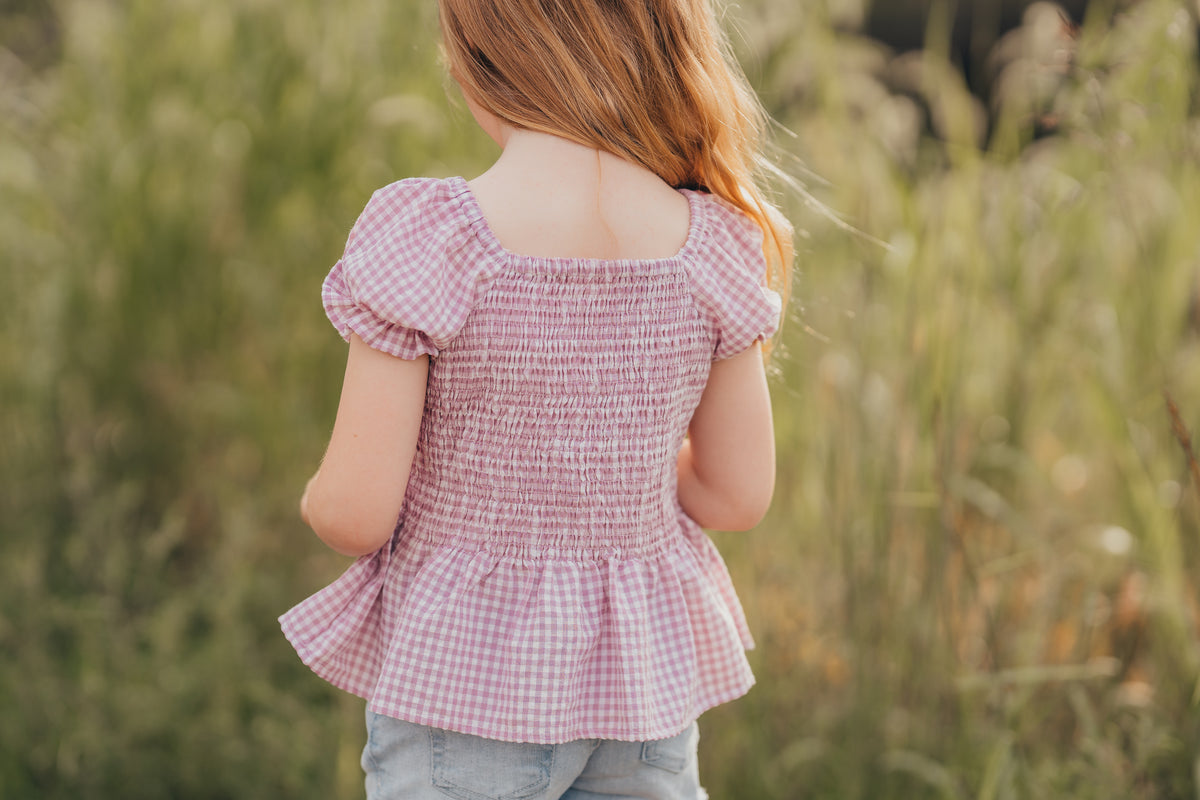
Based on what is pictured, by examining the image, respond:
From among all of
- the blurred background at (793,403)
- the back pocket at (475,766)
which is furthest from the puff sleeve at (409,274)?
the blurred background at (793,403)

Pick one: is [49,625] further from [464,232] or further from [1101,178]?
[1101,178]

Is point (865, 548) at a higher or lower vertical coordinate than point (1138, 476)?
lower

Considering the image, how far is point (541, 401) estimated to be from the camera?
3.30ft

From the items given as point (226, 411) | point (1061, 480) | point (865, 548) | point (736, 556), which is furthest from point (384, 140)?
point (1061, 480)

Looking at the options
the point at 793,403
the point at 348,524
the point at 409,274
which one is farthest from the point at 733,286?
the point at 793,403

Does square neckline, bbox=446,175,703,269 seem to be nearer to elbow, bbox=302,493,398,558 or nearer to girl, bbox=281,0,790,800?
girl, bbox=281,0,790,800

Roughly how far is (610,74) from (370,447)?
15.3 inches

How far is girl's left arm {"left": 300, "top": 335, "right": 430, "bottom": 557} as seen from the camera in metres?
0.95

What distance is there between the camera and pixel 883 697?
171 centimetres

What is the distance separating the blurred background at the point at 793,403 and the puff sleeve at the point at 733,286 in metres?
0.30

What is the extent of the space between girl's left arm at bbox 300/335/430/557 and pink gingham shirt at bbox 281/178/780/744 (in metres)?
0.03

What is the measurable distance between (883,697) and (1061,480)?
896 millimetres

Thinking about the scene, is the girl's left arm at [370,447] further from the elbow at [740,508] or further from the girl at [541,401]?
the elbow at [740,508]

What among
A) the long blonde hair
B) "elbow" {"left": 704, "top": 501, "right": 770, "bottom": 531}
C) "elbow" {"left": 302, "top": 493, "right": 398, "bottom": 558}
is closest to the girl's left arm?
"elbow" {"left": 302, "top": 493, "right": 398, "bottom": 558}
